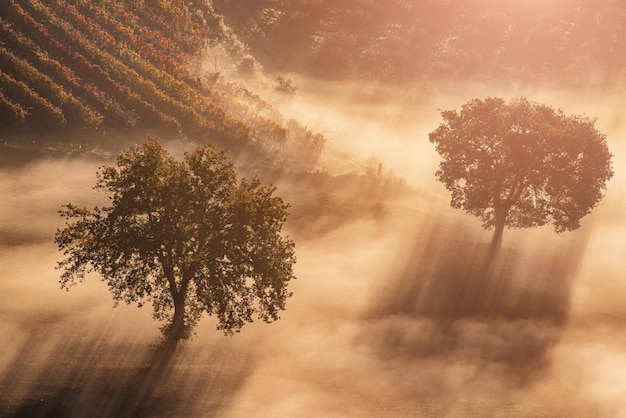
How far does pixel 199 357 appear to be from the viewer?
113ft

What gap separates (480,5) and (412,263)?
340 ft

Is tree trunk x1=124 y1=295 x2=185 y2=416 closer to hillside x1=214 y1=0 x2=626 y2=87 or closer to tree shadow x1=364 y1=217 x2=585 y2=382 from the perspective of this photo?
tree shadow x1=364 y1=217 x2=585 y2=382

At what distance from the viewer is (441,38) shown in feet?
433

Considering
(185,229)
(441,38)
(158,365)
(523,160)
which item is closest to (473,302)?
(523,160)

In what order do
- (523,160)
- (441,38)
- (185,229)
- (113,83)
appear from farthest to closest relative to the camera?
(441,38) → (113,83) → (523,160) → (185,229)

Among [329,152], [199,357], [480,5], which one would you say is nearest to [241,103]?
[329,152]

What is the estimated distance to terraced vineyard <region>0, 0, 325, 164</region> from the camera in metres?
60.8

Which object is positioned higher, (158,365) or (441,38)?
(441,38)

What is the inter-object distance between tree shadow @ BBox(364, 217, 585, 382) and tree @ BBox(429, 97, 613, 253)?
337 centimetres

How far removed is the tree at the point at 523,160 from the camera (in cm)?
5266

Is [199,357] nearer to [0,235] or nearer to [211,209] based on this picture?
[211,209]

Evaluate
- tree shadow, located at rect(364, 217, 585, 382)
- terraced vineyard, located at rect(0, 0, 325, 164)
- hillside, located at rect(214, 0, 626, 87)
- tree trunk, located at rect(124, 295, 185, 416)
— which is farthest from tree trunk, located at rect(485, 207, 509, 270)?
hillside, located at rect(214, 0, 626, 87)

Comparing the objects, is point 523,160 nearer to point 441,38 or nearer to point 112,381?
point 112,381

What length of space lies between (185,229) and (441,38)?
365 ft
